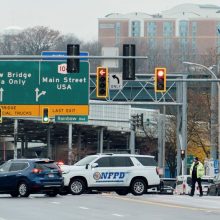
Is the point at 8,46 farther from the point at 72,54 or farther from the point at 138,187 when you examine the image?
the point at 72,54

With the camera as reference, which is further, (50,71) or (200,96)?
(200,96)

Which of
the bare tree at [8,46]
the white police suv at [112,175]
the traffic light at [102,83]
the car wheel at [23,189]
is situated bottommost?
the car wheel at [23,189]

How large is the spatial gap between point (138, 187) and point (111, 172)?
120 cm

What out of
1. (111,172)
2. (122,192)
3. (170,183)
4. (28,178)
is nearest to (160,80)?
(111,172)

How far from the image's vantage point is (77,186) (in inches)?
1671

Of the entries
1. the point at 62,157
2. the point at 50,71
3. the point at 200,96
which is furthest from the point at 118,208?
the point at 62,157

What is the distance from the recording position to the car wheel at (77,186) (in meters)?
42.3

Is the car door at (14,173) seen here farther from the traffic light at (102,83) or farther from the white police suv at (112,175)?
the traffic light at (102,83)

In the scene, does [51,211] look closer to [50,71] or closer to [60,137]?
[50,71]

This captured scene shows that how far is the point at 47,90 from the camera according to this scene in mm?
58188

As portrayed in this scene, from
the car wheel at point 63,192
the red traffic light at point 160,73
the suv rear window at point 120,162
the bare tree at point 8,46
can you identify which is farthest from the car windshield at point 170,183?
the bare tree at point 8,46

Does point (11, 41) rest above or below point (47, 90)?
above

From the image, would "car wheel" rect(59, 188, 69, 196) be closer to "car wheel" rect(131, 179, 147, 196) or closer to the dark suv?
the dark suv

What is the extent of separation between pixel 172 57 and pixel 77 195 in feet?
437
